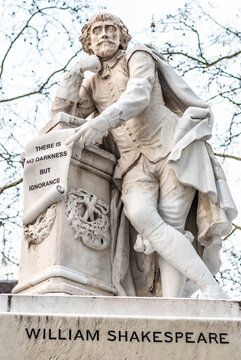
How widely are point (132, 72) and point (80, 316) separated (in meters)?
2.35

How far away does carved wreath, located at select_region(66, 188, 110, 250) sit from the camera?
23.0ft

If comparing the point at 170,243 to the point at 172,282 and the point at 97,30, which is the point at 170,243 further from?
the point at 97,30

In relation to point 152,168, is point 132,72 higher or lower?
higher

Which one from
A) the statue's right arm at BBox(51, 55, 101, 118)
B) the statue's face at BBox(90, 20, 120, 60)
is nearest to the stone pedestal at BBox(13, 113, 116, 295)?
the statue's right arm at BBox(51, 55, 101, 118)

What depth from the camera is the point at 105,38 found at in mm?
7629

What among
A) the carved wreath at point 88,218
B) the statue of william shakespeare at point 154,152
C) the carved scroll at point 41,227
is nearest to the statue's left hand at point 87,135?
the statue of william shakespeare at point 154,152

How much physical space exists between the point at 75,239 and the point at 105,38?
1715 mm

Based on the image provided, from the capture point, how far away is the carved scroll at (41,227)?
699 centimetres

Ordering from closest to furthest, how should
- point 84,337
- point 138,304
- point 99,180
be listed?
point 84,337, point 138,304, point 99,180

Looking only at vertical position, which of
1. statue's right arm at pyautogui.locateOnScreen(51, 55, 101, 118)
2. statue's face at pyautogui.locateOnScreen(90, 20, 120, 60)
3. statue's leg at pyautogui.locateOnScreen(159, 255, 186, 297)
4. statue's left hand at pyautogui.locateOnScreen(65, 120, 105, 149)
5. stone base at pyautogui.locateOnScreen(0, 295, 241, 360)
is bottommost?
stone base at pyautogui.locateOnScreen(0, 295, 241, 360)

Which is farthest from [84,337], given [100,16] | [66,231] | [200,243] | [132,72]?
[100,16]

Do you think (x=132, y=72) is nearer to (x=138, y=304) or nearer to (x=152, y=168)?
(x=152, y=168)

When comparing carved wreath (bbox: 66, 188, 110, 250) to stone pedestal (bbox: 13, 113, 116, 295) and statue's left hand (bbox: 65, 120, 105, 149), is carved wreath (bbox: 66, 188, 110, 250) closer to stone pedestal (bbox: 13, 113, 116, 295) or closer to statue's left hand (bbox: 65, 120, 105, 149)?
stone pedestal (bbox: 13, 113, 116, 295)

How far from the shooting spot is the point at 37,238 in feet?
23.1
